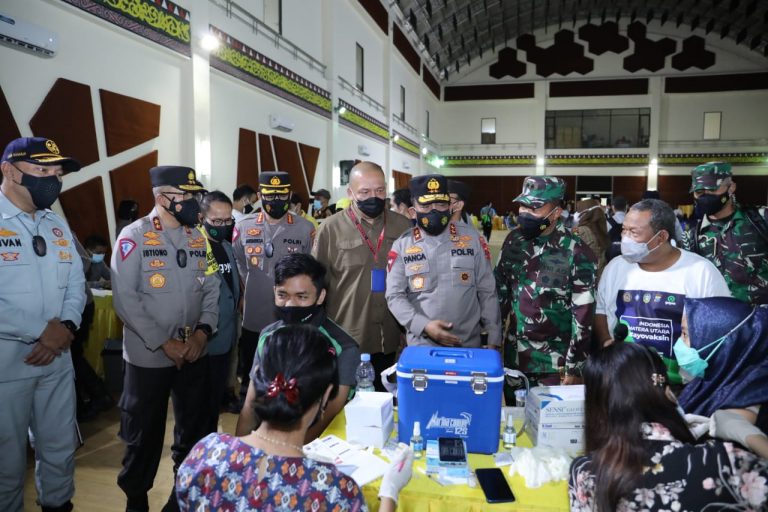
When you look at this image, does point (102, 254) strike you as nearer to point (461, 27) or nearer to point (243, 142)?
point (243, 142)

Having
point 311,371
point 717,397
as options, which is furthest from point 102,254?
point 717,397

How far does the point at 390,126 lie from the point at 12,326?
13121mm

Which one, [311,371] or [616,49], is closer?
[311,371]

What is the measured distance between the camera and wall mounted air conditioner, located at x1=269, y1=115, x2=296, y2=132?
777cm

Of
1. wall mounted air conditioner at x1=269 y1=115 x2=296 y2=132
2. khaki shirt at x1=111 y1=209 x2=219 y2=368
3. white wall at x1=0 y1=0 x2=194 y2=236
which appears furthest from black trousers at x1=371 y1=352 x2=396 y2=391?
wall mounted air conditioner at x1=269 y1=115 x2=296 y2=132

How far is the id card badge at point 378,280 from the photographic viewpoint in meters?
2.94

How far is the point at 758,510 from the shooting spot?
1.11m

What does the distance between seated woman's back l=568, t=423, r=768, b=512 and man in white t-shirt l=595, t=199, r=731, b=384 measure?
1052 mm

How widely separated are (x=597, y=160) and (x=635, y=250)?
812 inches

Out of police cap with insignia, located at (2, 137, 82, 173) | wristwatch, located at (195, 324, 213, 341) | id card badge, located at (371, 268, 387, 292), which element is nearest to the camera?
police cap with insignia, located at (2, 137, 82, 173)

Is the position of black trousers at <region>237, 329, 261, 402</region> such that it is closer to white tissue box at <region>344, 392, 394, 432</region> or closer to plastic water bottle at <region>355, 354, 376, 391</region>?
plastic water bottle at <region>355, 354, 376, 391</region>

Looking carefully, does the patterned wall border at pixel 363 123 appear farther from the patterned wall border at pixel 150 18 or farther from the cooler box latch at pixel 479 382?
the cooler box latch at pixel 479 382

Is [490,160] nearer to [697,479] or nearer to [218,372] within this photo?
[218,372]

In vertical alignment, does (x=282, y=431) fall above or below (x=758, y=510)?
above
